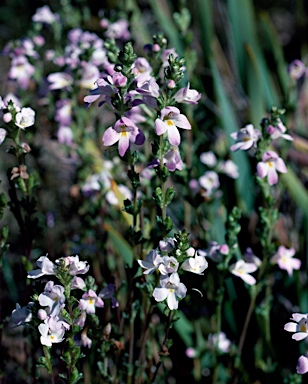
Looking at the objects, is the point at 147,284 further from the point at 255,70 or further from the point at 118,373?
the point at 255,70

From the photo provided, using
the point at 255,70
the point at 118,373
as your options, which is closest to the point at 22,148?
the point at 118,373

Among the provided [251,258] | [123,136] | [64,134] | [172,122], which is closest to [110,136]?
[123,136]

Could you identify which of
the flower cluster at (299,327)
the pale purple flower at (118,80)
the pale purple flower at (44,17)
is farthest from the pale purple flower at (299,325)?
the pale purple flower at (44,17)

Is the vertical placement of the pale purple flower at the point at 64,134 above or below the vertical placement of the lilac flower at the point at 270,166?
below

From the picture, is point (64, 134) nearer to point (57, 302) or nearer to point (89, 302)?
point (89, 302)

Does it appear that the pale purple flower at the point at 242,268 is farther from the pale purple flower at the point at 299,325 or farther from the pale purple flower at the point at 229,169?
the pale purple flower at the point at 229,169

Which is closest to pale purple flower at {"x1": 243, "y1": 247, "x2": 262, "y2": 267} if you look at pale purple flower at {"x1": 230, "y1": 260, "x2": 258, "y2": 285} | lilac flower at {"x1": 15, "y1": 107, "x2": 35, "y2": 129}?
pale purple flower at {"x1": 230, "y1": 260, "x2": 258, "y2": 285}
